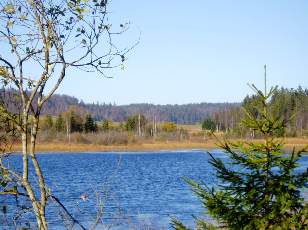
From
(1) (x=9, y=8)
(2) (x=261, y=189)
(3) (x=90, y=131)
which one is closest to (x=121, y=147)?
(3) (x=90, y=131)

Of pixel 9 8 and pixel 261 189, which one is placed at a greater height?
pixel 9 8

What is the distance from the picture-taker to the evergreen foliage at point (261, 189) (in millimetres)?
4688

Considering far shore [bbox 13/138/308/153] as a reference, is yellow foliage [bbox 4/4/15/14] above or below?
above

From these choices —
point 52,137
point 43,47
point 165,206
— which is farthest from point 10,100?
point 52,137

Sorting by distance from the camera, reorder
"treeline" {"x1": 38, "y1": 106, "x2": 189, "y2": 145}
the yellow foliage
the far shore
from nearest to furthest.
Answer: the yellow foliage < the far shore < "treeline" {"x1": 38, "y1": 106, "x2": 189, "y2": 145}

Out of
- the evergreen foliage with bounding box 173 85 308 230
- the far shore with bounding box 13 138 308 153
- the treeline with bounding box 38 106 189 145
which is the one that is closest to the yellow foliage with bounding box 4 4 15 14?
the evergreen foliage with bounding box 173 85 308 230

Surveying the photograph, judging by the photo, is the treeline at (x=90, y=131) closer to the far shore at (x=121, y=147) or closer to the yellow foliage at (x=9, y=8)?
the far shore at (x=121, y=147)

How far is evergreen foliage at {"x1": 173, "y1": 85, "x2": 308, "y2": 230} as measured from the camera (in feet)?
15.4

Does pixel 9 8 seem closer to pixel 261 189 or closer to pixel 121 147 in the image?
pixel 261 189

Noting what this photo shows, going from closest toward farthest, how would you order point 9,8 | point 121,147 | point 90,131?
point 9,8 < point 121,147 < point 90,131

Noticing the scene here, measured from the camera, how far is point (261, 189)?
16.0ft

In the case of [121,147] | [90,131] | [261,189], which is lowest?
[121,147]

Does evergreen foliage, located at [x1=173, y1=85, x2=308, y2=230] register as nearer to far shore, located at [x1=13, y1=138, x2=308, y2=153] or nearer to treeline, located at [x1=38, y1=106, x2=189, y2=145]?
treeline, located at [x1=38, y1=106, x2=189, y2=145]

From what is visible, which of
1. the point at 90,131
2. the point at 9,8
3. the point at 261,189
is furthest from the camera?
the point at 90,131
